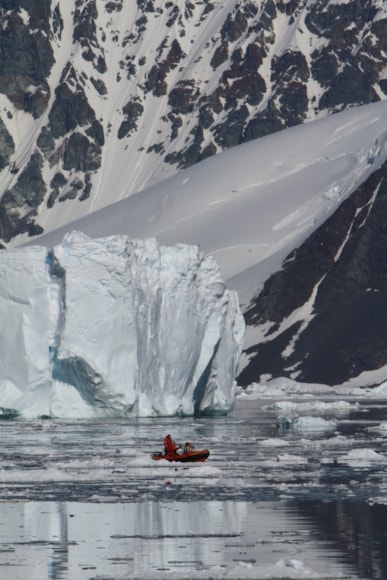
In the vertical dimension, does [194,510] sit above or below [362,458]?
below

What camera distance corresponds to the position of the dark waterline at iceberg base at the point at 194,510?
95.2 feet

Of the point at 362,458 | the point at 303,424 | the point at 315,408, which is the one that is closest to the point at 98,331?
the point at 303,424

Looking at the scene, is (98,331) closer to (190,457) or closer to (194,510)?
(190,457)

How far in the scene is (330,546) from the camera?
31.2 metres

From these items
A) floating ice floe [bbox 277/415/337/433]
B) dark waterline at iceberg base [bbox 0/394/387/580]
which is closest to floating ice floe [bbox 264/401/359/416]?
floating ice floe [bbox 277/415/337/433]

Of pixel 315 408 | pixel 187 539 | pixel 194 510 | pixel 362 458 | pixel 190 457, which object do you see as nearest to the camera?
pixel 187 539

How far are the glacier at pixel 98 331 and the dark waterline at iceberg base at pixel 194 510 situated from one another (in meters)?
13.7

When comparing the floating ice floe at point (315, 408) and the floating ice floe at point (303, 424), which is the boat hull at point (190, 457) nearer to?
the floating ice floe at point (303, 424)

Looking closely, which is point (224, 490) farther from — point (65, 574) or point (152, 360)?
point (152, 360)

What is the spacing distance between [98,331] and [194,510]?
39831mm

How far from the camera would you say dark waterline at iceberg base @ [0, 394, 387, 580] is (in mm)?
→ 29016

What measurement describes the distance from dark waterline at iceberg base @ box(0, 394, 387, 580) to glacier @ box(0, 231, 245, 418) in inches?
541

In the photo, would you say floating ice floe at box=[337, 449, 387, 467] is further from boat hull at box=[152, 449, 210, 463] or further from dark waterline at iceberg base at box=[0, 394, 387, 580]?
boat hull at box=[152, 449, 210, 463]

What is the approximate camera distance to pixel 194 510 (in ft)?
120
